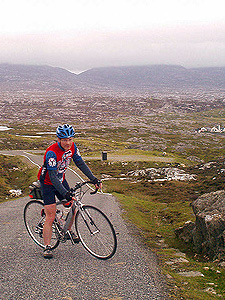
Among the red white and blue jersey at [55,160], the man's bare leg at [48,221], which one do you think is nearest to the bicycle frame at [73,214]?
the man's bare leg at [48,221]

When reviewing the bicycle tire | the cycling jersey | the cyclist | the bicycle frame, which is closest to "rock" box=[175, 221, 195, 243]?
the bicycle frame

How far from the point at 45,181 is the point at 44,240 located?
1.91 m

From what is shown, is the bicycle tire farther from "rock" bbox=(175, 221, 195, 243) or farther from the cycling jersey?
"rock" bbox=(175, 221, 195, 243)

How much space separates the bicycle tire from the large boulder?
5144 millimetres

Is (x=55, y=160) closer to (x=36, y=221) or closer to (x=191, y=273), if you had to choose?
(x=36, y=221)

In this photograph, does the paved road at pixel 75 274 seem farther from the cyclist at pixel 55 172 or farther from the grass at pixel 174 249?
the cyclist at pixel 55 172

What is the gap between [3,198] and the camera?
2302 cm

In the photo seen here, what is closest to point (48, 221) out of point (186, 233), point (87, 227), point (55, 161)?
point (87, 227)

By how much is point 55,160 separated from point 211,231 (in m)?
5.81

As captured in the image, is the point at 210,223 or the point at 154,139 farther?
the point at 154,139

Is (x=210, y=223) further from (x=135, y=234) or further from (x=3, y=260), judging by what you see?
(x=3, y=260)

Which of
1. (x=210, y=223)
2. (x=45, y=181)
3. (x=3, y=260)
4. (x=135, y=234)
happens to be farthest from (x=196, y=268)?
(x=3, y=260)

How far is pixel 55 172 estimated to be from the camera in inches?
283

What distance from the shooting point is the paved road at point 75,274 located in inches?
231
